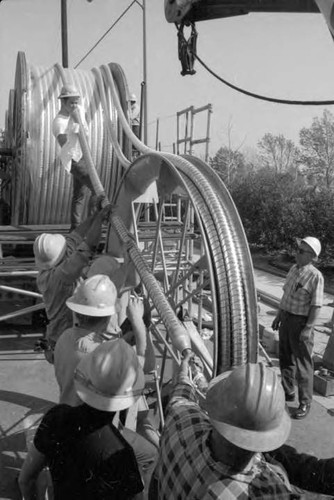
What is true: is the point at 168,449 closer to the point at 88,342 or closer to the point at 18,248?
the point at 88,342

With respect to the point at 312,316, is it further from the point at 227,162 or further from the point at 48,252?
the point at 227,162

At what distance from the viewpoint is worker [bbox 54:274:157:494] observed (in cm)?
273

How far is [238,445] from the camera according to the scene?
161 centimetres

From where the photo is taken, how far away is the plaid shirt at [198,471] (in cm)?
167

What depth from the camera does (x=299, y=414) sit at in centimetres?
476

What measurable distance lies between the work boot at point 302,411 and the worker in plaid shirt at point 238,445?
10.3 ft

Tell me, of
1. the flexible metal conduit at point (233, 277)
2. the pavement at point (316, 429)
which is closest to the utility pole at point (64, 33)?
the pavement at point (316, 429)

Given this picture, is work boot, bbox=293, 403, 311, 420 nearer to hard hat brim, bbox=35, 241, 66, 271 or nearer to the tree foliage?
hard hat brim, bbox=35, 241, 66, 271

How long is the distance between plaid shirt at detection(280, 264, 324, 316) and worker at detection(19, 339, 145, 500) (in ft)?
10.1

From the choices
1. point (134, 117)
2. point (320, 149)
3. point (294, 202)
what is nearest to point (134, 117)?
point (134, 117)

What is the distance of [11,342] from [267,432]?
5715 millimetres

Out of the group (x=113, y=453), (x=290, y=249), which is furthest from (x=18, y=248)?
(x=290, y=249)

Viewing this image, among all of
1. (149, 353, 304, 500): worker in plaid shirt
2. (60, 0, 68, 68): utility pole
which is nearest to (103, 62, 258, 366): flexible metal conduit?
(149, 353, 304, 500): worker in plaid shirt

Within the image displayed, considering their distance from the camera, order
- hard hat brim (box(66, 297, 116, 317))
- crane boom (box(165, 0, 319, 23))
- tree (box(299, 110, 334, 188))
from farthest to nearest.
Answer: tree (box(299, 110, 334, 188)), crane boom (box(165, 0, 319, 23)), hard hat brim (box(66, 297, 116, 317))
